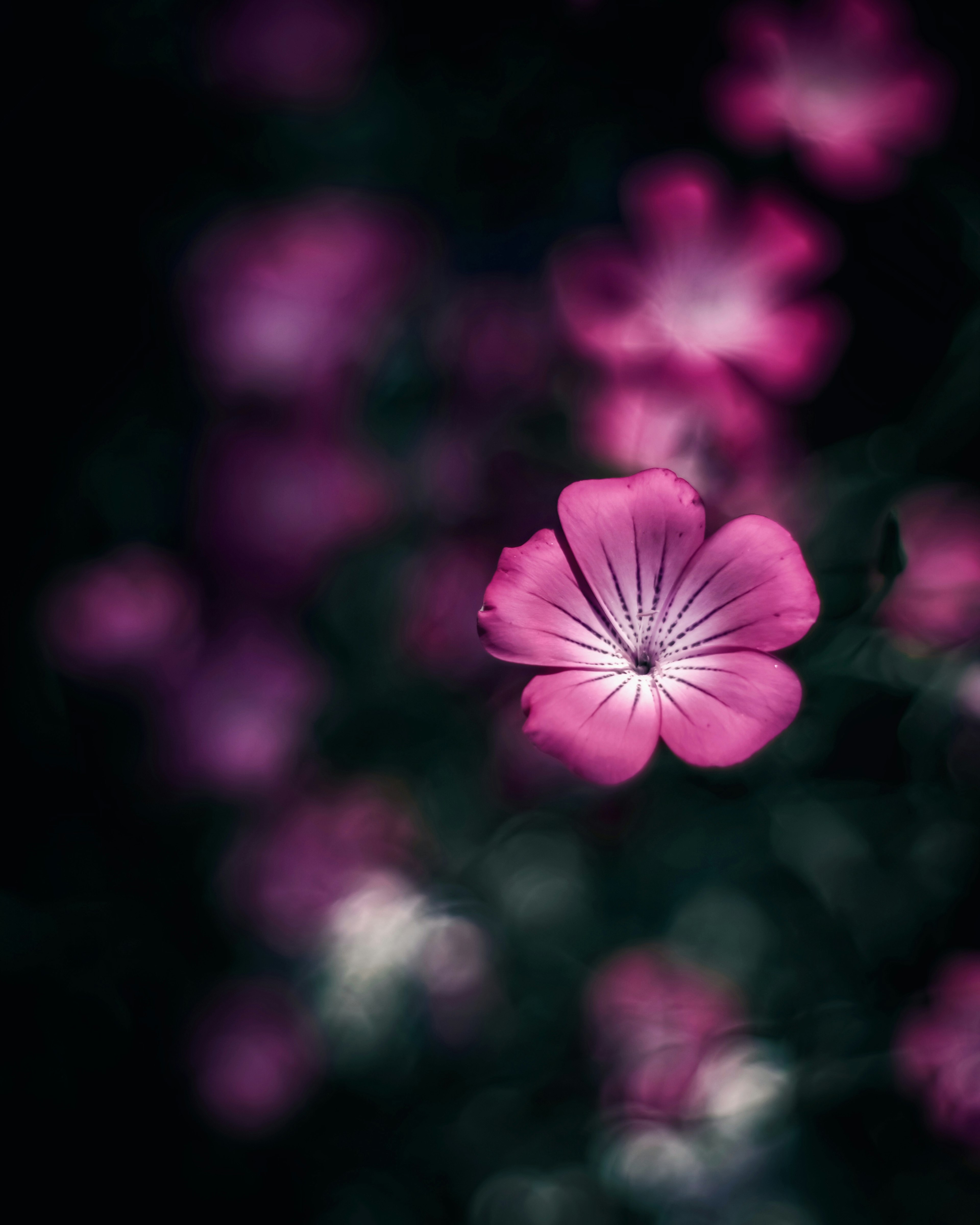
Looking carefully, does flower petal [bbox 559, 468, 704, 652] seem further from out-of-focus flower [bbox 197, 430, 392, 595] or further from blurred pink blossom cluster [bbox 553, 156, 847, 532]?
out-of-focus flower [bbox 197, 430, 392, 595]

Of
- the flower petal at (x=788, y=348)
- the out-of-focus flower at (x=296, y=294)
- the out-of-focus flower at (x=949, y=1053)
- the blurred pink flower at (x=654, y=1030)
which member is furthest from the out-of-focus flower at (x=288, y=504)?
the out-of-focus flower at (x=949, y=1053)

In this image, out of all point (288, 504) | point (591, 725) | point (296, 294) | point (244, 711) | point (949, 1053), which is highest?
point (296, 294)

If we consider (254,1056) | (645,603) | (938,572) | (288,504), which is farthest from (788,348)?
(254,1056)

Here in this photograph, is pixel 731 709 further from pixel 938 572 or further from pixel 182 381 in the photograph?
pixel 182 381

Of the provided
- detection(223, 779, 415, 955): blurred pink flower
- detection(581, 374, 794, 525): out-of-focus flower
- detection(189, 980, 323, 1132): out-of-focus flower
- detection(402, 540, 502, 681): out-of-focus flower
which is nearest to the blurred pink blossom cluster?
detection(581, 374, 794, 525): out-of-focus flower

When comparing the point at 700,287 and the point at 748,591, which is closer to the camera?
the point at 748,591

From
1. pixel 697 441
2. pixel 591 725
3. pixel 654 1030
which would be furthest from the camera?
pixel 654 1030
